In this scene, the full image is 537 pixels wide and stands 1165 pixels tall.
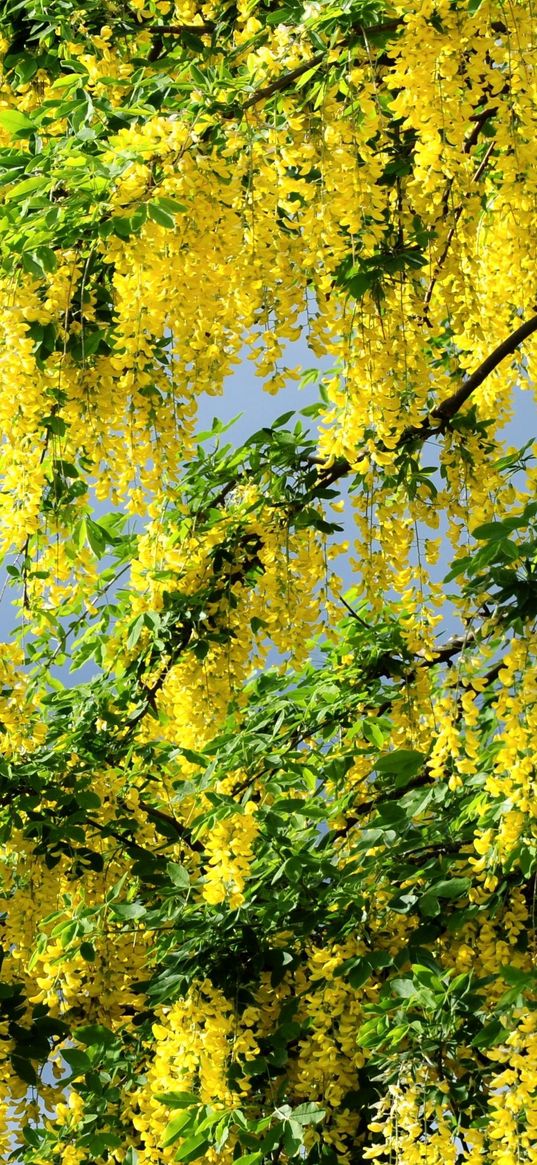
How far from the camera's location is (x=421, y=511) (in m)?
4.18

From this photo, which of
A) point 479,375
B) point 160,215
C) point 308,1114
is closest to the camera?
point 160,215

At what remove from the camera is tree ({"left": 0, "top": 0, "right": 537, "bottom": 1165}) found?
3141 mm

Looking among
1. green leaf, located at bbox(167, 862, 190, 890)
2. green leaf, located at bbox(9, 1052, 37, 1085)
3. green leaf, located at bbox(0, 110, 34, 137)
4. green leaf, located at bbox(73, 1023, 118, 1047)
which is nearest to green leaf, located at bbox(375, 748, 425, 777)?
green leaf, located at bbox(167, 862, 190, 890)

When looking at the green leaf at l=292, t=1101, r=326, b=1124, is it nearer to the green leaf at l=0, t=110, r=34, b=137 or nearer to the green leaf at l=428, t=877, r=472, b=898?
the green leaf at l=428, t=877, r=472, b=898

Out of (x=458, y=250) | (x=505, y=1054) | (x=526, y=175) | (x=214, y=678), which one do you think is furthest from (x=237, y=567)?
(x=505, y=1054)

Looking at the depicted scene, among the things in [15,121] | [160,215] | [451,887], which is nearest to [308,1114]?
[451,887]

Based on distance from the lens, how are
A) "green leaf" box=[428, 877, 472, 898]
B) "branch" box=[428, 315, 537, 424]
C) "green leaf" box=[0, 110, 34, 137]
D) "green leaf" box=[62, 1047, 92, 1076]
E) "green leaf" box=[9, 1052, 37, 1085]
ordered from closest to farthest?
"green leaf" box=[0, 110, 34, 137]
"green leaf" box=[428, 877, 472, 898]
"green leaf" box=[62, 1047, 92, 1076]
"green leaf" box=[9, 1052, 37, 1085]
"branch" box=[428, 315, 537, 424]

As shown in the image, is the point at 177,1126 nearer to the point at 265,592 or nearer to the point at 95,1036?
the point at 95,1036

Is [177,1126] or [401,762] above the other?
[401,762]

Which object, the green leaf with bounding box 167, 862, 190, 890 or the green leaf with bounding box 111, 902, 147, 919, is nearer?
the green leaf with bounding box 111, 902, 147, 919

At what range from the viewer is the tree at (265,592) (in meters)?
3.14

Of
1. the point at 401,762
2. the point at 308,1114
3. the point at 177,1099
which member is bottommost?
the point at 308,1114

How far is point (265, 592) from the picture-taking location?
426cm

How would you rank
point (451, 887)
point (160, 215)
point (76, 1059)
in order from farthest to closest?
point (76, 1059)
point (451, 887)
point (160, 215)
